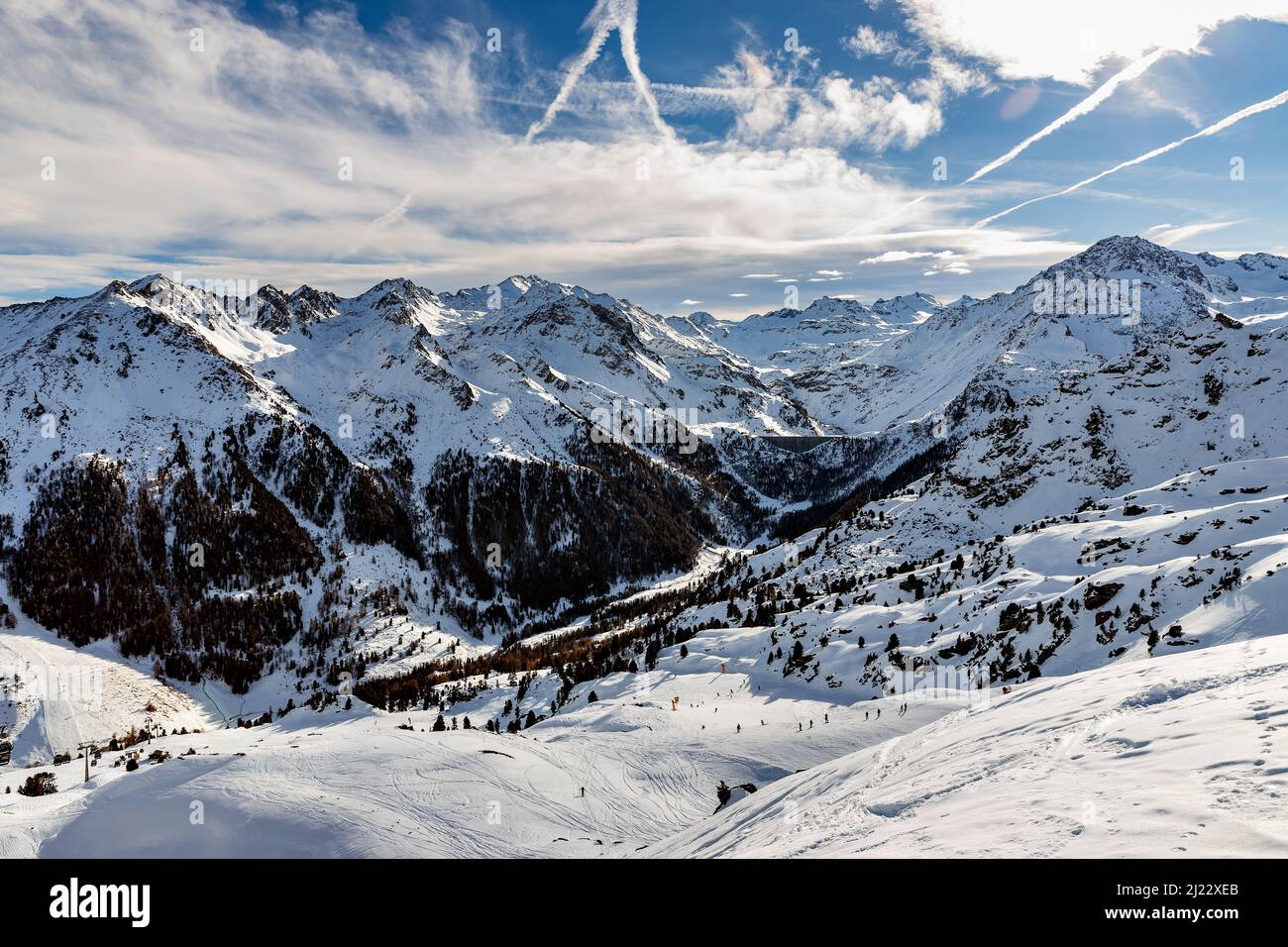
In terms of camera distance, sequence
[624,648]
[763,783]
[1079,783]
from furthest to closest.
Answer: [624,648]
[763,783]
[1079,783]

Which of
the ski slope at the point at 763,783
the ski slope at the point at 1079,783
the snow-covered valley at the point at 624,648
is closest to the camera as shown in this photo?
the ski slope at the point at 1079,783

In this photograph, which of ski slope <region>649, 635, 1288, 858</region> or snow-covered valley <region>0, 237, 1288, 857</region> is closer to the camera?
ski slope <region>649, 635, 1288, 858</region>

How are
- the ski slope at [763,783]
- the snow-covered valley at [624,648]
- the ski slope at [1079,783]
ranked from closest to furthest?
1. the ski slope at [1079,783]
2. the ski slope at [763,783]
3. the snow-covered valley at [624,648]

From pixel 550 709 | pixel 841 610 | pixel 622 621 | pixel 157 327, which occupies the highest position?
pixel 157 327

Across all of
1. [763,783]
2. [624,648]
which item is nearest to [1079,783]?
[763,783]

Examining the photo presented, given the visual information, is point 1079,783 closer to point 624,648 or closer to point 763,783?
point 763,783

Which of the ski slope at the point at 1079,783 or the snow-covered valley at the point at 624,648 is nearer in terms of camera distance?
the ski slope at the point at 1079,783

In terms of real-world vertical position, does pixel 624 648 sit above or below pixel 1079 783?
below
